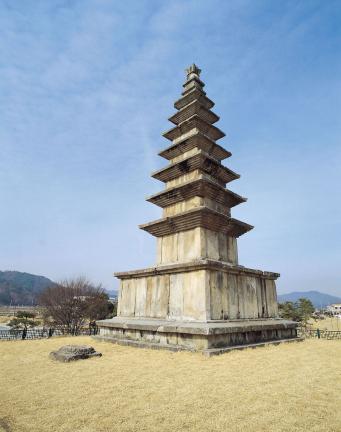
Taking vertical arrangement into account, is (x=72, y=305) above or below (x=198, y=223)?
below

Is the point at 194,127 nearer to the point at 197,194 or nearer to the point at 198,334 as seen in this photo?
the point at 197,194

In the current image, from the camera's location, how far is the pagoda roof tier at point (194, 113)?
14.8 metres

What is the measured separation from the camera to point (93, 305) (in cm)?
3019

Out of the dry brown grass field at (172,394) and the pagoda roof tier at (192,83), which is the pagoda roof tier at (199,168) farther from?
the dry brown grass field at (172,394)

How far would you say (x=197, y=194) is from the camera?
12.4 m

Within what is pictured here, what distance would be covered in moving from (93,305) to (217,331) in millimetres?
25166

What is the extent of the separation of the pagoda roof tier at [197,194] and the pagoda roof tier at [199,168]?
131cm

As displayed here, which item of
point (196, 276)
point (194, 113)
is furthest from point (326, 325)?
point (196, 276)

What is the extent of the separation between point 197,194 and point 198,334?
20.5ft

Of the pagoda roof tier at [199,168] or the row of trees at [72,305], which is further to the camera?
the row of trees at [72,305]

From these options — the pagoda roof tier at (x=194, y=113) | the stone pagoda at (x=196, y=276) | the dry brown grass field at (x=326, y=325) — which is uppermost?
the pagoda roof tier at (x=194, y=113)

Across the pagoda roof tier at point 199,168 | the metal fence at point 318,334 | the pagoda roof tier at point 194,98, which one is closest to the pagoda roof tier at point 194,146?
the pagoda roof tier at point 199,168

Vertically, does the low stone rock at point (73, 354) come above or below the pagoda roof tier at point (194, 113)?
below

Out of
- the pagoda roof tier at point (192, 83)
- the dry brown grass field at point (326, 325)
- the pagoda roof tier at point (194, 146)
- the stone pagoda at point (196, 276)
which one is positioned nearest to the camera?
the stone pagoda at point (196, 276)
